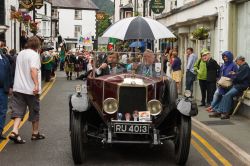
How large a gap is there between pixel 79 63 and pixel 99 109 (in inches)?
967

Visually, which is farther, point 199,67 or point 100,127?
point 199,67

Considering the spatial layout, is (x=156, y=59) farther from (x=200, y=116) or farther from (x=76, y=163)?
(x=200, y=116)

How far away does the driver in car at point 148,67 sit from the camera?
9172 millimetres

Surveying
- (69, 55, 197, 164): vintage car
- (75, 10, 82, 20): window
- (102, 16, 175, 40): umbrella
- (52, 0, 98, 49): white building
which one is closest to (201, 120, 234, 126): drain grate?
(102, 16, 175, 40): umbrella

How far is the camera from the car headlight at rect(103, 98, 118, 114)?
8156 millimetres

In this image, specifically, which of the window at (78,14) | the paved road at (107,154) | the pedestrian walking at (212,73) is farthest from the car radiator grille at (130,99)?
the window at (78,14)

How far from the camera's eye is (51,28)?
7912 centimetres

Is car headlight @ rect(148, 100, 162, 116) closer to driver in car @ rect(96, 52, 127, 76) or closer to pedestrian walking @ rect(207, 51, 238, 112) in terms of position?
driver in car @ rect(96, 52, 127, 76)

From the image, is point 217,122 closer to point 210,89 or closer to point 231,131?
point 231,131

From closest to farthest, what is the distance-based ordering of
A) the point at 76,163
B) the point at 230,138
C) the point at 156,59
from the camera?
1. the point at 76,163
2. the point at 156,59
3. the point at 230,138

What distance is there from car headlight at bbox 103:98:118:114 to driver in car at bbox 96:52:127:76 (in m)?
1.04

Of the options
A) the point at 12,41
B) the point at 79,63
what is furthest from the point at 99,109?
the point at 12,41

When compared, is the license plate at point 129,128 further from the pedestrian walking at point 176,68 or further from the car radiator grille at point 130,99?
the pedestrian walking at point 176,68

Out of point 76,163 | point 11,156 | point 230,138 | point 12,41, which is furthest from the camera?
point 12,41
